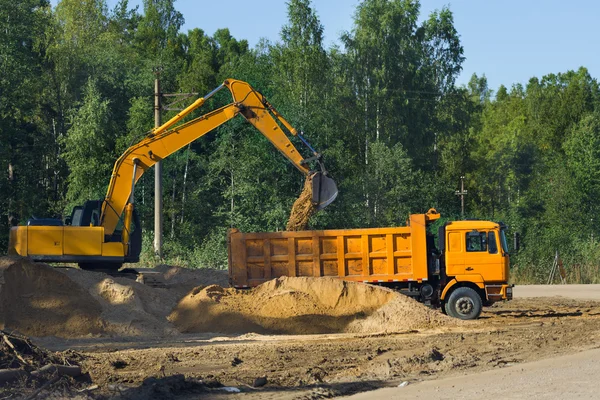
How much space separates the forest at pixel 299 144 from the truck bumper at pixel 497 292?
15.3m

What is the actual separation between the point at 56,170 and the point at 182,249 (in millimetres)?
11542

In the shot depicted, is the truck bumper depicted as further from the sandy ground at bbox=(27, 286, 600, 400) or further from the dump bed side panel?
the dump bed side panel

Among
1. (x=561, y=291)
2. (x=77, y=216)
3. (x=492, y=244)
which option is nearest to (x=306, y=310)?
(x=492, y=244)

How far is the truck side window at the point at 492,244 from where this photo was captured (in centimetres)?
2138

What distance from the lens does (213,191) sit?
4547 centimetres

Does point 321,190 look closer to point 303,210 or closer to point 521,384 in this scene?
point 303,210

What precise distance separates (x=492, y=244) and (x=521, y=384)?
9436 millimetres

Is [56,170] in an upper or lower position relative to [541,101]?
lower

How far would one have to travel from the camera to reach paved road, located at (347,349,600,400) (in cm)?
1148

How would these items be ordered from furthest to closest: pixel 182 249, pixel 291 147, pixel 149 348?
pixel 182 249, pixel 291 147, pixel 149 348

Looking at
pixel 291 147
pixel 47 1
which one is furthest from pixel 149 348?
pixel 47 1

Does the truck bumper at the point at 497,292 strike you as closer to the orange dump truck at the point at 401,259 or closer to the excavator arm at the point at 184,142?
the orange dump truck at the point at 401,259

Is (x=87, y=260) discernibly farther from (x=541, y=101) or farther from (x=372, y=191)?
(x=541, y=101)

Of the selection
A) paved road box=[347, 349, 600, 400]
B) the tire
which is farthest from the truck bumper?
the tire
